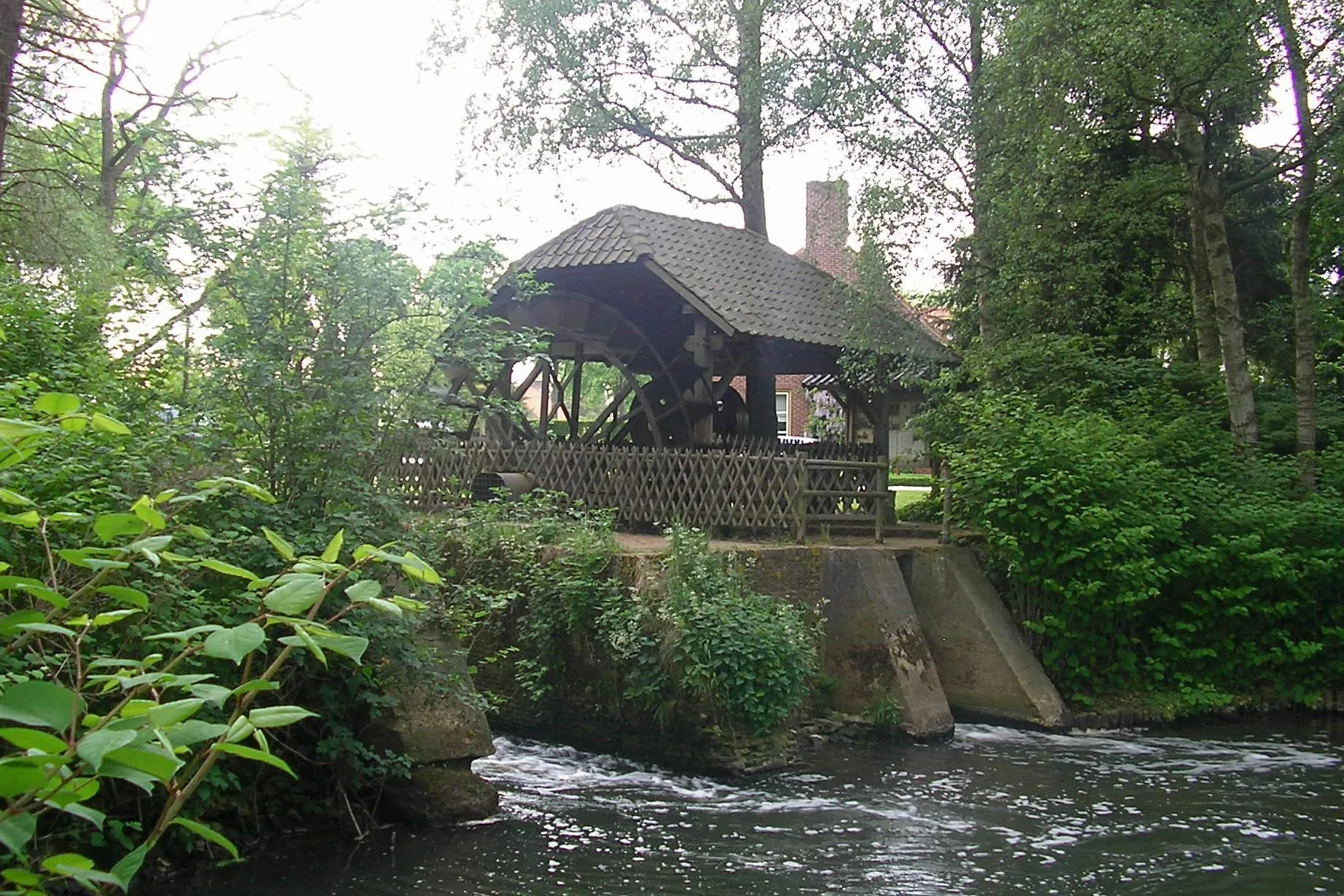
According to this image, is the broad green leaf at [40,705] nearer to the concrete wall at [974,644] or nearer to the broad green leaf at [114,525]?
the broad green leaf at [114,525]

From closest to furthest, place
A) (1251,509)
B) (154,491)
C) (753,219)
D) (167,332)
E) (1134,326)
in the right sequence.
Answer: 1. (154,491)
2. (167,332)
3. (1251,509)
4. (1134,326)
5. (753,219)

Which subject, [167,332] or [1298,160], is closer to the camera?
[167,332]

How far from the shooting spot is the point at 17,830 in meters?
1.66

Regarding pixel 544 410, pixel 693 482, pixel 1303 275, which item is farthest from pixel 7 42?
pixel 1303 275

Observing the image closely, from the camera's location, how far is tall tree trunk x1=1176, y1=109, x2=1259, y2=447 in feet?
46.9

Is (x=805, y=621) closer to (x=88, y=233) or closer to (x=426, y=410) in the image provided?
(x=426, y=410)

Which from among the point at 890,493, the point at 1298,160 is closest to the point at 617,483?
the point at 890,493

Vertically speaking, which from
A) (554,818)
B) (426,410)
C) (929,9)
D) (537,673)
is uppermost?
(929,9)

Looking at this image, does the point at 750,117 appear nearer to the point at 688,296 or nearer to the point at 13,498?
the point at 688,296

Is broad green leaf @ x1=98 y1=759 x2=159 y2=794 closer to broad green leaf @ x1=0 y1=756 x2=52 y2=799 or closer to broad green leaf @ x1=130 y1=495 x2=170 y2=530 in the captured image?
broad green leaf @ x1=0 y1=756 x2=52 y2=799

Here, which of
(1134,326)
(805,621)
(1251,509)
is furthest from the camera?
(1134,326)

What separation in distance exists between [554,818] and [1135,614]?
23.6ft

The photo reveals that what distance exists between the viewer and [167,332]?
8570 mm

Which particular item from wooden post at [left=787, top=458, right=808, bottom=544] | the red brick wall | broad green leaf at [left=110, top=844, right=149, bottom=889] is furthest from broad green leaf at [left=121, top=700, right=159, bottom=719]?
the red brick wall
